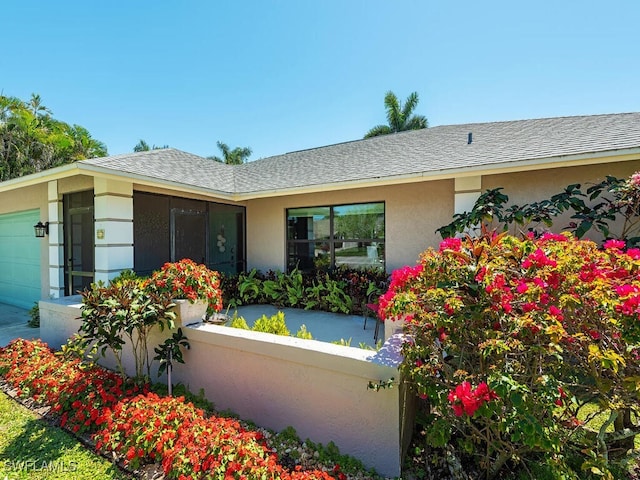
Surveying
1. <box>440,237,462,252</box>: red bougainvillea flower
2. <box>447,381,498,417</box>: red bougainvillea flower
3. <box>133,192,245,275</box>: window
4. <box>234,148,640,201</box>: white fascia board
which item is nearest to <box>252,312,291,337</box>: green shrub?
<box>440,237,462,252</box>: red bougainvillea flower

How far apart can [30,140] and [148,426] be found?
23.2 m

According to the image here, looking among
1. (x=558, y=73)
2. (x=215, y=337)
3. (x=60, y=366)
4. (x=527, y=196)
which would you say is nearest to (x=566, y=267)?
(x=215, y=337)

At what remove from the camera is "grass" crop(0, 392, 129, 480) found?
2.88 m

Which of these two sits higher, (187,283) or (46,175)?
(46,175)

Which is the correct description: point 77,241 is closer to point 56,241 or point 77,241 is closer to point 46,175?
point 56,241

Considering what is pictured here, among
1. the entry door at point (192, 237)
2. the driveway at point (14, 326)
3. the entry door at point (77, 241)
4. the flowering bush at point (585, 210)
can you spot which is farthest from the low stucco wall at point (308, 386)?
the entry door at point (77, 241)

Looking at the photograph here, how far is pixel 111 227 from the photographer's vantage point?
650 cm

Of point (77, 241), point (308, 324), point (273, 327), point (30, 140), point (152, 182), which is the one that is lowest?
point (308, 324)

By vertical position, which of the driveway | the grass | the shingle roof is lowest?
the grass

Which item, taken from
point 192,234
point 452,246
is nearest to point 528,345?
point 452,246

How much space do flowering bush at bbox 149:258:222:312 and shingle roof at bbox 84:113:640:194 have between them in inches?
134

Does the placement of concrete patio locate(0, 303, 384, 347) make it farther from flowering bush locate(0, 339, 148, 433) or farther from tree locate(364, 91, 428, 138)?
tree locate(364, 91, 428, 138)

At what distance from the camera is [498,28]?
26.5 ft

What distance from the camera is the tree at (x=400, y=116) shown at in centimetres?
2698
